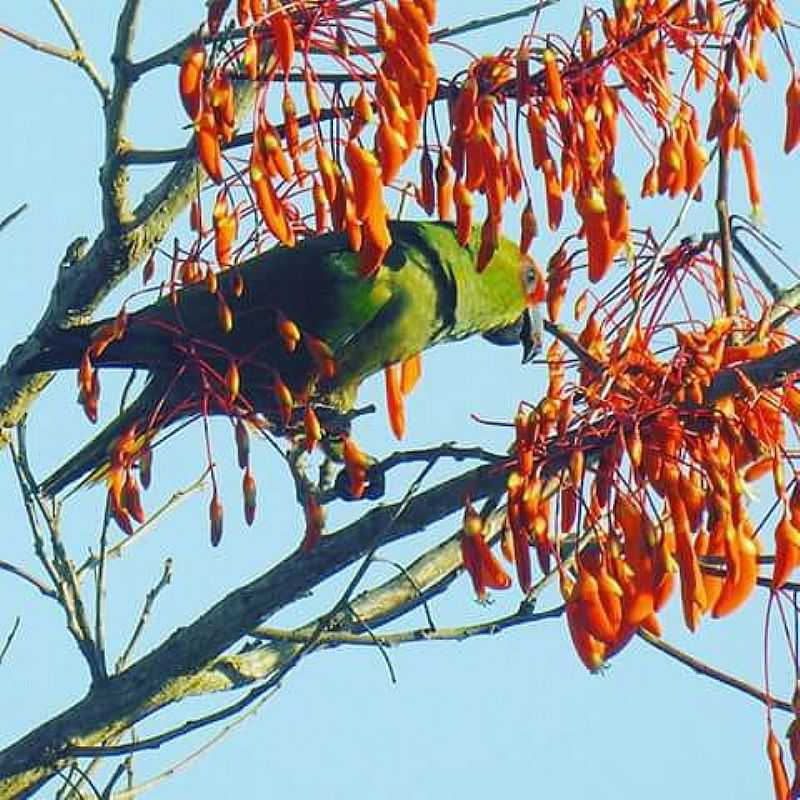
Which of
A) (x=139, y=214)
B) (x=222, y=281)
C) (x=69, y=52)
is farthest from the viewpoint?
(x=222, y=281)

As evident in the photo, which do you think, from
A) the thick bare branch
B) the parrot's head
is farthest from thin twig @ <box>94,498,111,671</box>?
the parrot's head

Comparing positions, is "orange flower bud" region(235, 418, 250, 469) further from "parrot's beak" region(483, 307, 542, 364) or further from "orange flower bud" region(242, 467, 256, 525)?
"parrot's beak" region(483, 307, 542, 364)

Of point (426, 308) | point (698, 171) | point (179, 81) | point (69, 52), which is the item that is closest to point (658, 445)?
point (698, 171)

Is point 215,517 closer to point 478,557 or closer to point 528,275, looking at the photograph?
point 478,557

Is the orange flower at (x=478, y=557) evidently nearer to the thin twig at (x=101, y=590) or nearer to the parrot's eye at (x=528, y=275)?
the thin twig at (x=101, y=590)

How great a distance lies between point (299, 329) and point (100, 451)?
0.63 meters

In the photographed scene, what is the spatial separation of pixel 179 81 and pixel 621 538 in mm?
1010

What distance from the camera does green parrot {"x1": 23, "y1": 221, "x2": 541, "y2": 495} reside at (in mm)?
3775

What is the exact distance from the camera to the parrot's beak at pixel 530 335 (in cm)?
536

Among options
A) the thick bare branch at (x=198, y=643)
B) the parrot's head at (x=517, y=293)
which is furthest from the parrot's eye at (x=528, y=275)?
the thick bare branch at (x=198, y=643)

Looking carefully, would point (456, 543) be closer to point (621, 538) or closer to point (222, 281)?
point (621, 538)

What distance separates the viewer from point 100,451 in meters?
4.37

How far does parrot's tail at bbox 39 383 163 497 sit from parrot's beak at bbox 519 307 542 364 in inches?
53.7

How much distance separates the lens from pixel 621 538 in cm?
294
